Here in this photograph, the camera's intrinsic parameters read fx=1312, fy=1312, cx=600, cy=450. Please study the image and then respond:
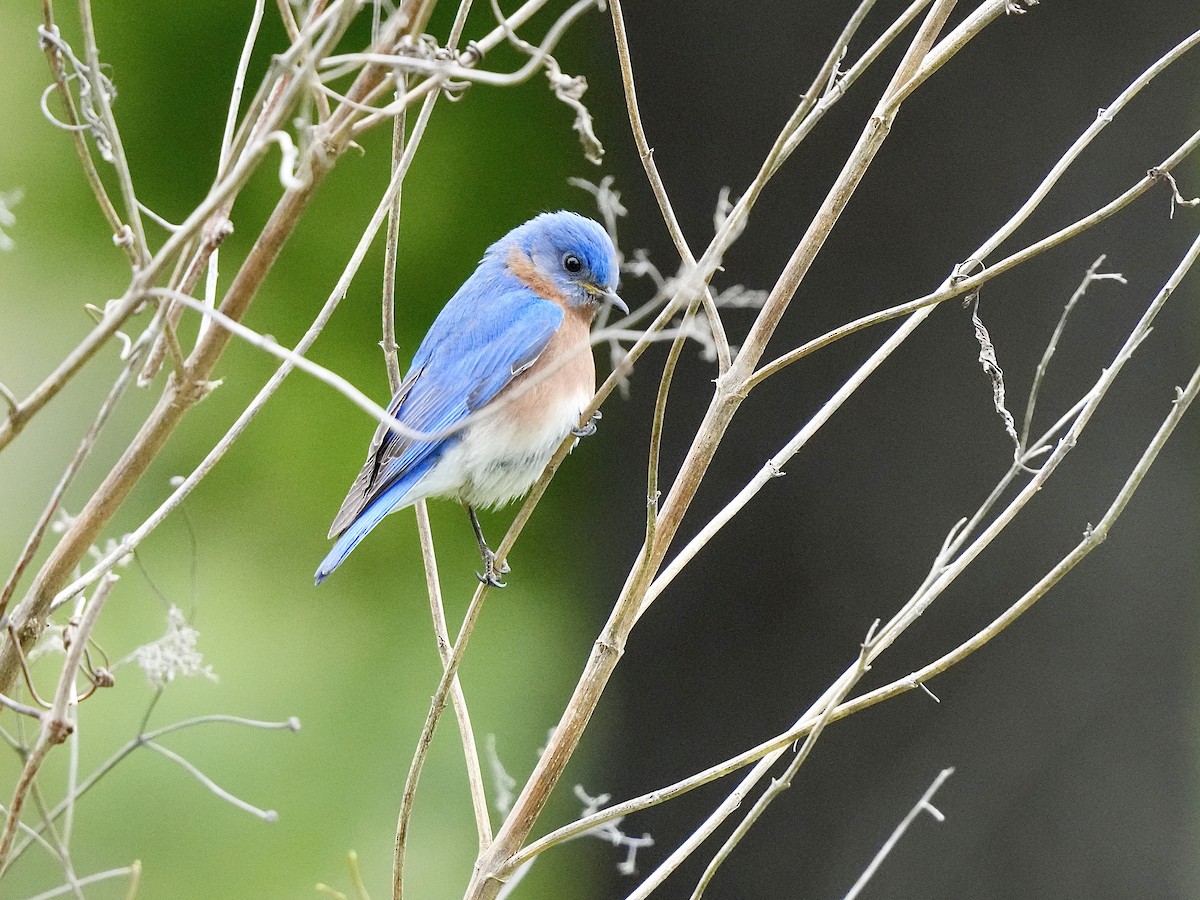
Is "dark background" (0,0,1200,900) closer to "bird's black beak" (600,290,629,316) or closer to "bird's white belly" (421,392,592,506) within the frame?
"bird's black beak" (600,290,629,316)

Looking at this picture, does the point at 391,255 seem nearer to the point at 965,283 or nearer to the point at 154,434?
the point at 154,434

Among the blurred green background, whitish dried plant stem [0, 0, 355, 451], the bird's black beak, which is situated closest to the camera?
whitish dried plant stem [0, 0, 355, 451]

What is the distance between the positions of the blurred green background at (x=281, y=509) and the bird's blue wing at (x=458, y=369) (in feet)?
9.01

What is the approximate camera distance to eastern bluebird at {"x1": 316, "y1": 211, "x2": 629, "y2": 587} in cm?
315

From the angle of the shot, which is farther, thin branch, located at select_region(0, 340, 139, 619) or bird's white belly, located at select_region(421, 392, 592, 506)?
bird's white belly, located at select_region(421, 392, 592, 506)

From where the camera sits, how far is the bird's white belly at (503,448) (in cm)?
318

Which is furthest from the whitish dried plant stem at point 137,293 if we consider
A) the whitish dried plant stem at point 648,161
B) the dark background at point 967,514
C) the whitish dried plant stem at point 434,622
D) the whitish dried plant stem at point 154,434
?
the dark background at point 967,514

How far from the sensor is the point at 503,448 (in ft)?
10.5

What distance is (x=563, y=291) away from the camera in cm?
354

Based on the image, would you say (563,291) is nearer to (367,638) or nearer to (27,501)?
(367,638)

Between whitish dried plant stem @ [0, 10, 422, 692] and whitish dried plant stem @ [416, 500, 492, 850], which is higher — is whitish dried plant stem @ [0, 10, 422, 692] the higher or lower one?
the higher one

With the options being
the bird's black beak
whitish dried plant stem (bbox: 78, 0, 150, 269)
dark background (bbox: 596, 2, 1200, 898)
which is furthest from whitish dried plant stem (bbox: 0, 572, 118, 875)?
dark background (bbox: 596, 2, 1200, 898)

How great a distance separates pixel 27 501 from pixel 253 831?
2.00 metres

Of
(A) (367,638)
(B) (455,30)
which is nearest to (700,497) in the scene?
(B) (455,30)
